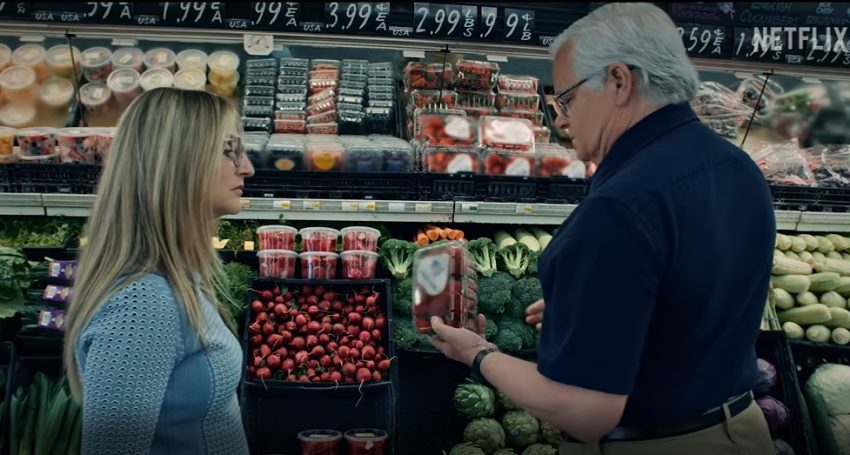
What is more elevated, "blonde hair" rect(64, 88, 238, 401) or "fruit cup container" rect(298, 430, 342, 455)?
"blonde hair" rect(64, 88, 238, 401)

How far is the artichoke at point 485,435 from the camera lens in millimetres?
3641

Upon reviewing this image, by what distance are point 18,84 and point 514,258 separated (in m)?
2.93

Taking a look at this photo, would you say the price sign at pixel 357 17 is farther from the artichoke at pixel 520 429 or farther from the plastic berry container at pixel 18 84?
the artichoke at pixel 520 429

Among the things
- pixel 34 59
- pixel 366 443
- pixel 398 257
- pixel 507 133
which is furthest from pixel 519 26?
pixel 34 59

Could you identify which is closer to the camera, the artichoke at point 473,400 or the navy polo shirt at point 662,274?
the navy polo shirt at point 662,274

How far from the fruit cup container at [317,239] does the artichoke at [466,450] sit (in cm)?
119

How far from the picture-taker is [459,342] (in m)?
2.05

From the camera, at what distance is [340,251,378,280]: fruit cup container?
3.90 metres

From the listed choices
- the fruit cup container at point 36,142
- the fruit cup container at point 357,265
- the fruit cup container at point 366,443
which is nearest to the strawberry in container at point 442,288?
the fruit cup container at point 366,443

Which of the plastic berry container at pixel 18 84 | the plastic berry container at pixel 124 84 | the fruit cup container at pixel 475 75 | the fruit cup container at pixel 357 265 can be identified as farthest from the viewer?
Result: the fruit cup container at pixel 475 75

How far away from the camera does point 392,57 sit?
4.92 metres

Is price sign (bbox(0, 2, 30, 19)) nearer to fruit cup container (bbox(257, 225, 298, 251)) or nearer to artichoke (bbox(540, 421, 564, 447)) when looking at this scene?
fruit cup container (bbox(257, 225, 298, 251))

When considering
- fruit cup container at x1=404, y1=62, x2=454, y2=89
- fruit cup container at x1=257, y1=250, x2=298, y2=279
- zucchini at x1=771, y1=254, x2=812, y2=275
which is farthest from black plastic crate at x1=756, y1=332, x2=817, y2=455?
fruit cup container at x1=257, y1=250, x2=298, y2=279

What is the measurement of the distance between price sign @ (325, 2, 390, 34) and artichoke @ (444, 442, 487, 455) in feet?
7.13
